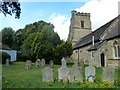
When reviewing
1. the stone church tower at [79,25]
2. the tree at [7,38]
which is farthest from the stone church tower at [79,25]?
the tree at [7,38]

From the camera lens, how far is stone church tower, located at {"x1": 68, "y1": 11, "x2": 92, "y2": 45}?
1697 inches

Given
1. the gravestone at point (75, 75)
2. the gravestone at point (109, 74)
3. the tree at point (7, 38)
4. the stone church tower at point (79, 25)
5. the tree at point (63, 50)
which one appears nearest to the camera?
the gravestone at point (109, 74)

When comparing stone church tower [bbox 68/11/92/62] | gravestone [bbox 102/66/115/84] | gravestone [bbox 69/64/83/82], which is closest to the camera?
gravestone [bbox 102/66/115/84]

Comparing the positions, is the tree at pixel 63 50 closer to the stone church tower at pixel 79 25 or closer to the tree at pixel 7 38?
the stone church tower at pixel 79 25

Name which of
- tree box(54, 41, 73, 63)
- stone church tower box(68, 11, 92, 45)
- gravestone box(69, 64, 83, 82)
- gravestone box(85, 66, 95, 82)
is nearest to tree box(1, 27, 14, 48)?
stone church tower box(68, 11, 92, 45)

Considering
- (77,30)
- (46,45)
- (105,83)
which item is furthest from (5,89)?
(77,30)

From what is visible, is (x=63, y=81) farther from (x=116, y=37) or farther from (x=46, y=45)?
(x=46, y=45)

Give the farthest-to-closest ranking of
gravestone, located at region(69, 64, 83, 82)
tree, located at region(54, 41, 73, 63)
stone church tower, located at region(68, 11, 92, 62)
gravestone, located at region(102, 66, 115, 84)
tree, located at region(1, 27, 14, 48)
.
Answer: stone church tower, located at region(68, 11, 92, 62) < tree, located at region(1, 27, 14, 48) < tree, located at region(54, 41, 73, 63) < gravestone, located at region(69, 64, 83, 82) < gravestone, located at region(102, 66, 115, 84)

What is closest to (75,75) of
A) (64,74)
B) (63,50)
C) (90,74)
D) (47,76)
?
(64,74)

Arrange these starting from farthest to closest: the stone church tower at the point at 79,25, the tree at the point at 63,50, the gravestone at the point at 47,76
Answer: the stone church tower at the point at 79,25 → the tree at the point at 63,50 → the gravestone at the point at 47,76

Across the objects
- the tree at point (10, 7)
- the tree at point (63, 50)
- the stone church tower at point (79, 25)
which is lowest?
the tree at point (63, 50)

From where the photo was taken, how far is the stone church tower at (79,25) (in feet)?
141

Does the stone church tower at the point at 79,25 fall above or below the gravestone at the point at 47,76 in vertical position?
above

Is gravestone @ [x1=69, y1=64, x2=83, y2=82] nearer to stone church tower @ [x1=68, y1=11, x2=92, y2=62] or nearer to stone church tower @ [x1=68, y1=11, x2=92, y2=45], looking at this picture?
stone church tower @ [x1=68, y1=11, x2=92, y2=62]
